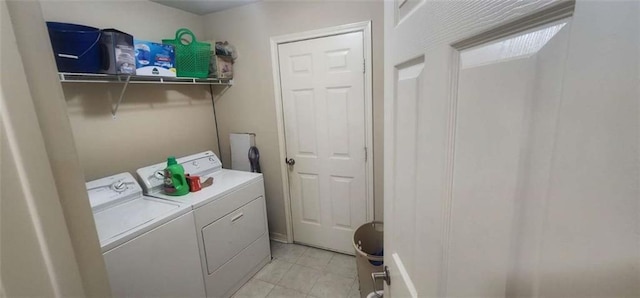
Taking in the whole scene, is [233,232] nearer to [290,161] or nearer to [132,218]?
[132,218]

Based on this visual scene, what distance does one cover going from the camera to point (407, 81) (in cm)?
65

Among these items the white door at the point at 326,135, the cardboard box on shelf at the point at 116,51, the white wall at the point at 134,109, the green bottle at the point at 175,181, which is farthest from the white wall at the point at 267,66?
the cardboard box on shelf at the point at 116,51

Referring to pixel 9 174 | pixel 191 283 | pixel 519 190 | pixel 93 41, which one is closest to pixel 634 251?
pixel 519 190

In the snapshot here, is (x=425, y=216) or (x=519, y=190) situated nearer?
(x=519, y=190)

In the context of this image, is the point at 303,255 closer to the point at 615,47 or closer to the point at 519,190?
the point at 519,190

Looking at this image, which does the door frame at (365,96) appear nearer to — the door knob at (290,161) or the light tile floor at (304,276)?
the door knob at (290,161)

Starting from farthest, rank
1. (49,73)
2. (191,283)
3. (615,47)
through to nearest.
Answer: (191,283)
(49,73)
(615,47)

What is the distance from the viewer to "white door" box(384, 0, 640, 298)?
0.71ft

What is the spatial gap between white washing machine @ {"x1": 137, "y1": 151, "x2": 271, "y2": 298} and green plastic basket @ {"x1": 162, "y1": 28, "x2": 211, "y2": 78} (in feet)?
2.44

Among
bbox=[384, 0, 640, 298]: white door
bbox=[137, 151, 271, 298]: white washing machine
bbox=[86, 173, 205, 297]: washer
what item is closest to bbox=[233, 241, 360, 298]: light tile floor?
bbox=[137, 151, 271, 298]: white washing machine

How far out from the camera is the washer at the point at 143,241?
138 cm

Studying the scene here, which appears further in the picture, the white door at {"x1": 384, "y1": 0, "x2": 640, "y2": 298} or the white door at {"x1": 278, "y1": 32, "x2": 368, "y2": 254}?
the white door at {"x1": 278, "y1": 32, "x2": 368, "y2": 254}

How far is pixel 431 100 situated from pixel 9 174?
698mm

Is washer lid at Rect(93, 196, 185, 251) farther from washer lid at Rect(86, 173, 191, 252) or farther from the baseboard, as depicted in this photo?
the baseboard
